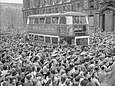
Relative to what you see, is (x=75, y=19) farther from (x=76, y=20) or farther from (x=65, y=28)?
(x=65, y=28)

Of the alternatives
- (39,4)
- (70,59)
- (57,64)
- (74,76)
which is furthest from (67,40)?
(39,4)

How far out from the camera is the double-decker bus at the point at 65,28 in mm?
20234

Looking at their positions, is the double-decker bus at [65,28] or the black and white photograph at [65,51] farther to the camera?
the double-decker bus at [65,28]

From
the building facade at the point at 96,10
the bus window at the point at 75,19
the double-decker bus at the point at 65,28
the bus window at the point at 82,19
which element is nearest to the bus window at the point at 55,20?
the double-decker bus at the point at 65,28

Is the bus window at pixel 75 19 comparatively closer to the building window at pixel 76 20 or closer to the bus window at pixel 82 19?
the building window at pixel 76 20

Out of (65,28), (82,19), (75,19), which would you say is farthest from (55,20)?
(82,19)

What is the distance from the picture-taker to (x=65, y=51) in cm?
1695

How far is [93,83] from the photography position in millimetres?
9227

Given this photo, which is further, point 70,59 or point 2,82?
point 70,59

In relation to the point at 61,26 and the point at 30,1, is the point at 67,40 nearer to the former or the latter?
the point at 61,26

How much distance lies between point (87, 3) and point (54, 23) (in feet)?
63.7

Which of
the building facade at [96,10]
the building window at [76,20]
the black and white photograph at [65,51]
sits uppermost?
the building facade at [96,10]

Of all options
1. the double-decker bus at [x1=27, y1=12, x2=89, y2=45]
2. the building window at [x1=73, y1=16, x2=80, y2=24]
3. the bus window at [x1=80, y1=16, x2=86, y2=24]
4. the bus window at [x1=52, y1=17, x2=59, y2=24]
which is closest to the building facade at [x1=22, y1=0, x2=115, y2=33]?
the bus window at [x1=80, y1=16, x2=86, y2=24]

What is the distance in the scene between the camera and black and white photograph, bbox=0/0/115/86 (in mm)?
10258
